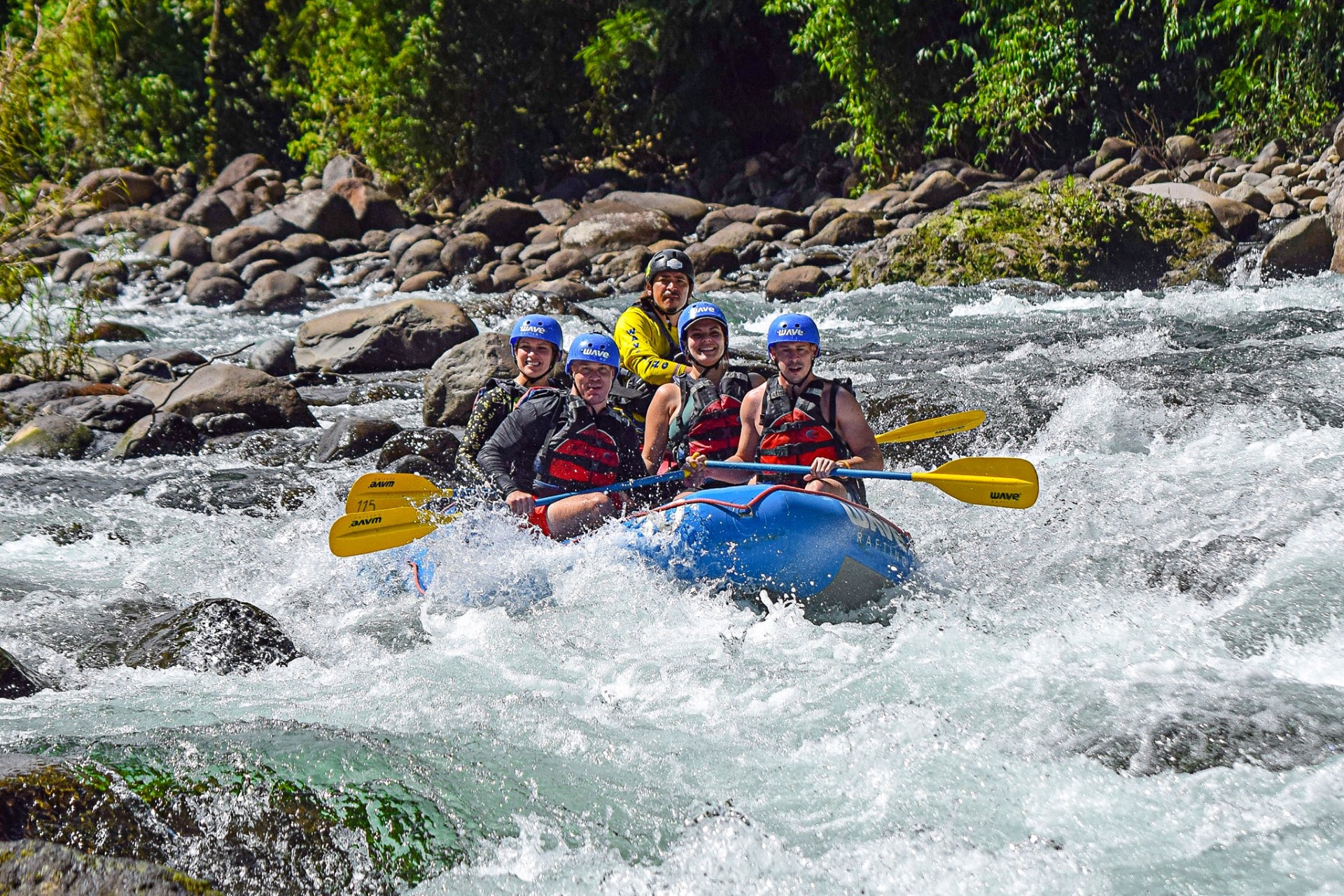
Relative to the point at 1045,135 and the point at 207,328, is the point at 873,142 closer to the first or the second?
the point at 1045,135

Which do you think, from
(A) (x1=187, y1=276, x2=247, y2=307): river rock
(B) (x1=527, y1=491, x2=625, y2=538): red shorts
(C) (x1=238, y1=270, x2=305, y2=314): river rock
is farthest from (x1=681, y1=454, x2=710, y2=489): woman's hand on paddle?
(A) (x1=187, y1=276, x2=247, y2=307): river rock

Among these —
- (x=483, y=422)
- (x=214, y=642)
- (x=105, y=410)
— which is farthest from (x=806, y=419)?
(x=105, y=410)

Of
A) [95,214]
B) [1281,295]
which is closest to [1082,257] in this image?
[1281,295]

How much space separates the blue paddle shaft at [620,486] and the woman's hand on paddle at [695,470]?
0.04 m

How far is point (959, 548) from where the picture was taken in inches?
215

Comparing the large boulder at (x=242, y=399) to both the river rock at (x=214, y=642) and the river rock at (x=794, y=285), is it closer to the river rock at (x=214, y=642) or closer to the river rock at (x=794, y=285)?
the river rock at (x=214, y=642)

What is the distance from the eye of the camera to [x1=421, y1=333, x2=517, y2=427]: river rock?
25.7ft

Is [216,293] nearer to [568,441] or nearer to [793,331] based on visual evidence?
[568,441]

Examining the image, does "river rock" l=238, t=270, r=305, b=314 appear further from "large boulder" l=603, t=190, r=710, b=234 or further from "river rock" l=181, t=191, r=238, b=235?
"river rock" l=181, t=191, r=238, b=235

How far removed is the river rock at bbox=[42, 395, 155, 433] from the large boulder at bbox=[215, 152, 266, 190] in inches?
566

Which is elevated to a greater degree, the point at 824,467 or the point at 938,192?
the point at 824,467

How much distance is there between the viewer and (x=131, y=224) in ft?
64.3

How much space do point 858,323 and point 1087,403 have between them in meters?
3.67

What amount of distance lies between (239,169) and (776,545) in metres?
20.4
